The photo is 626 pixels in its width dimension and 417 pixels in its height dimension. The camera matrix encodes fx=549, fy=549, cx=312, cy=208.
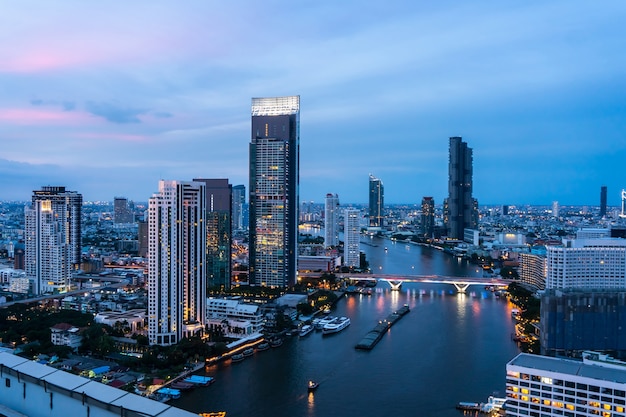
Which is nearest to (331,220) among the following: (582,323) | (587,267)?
(587,267)

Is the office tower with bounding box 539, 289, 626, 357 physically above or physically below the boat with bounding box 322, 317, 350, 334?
above

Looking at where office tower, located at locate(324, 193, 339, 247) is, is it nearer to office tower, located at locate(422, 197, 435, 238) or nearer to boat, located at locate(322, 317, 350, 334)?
office tower, located at locate(422, 197, 435, 238)

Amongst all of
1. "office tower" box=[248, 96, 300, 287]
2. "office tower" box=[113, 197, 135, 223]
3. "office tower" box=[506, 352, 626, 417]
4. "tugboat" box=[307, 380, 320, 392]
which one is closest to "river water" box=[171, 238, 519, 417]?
"tugboat" box=[307, 380, 320, 392]

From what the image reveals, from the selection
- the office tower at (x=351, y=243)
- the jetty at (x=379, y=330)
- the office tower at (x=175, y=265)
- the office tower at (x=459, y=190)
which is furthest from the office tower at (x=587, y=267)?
the office tower at (x=459, y=190)

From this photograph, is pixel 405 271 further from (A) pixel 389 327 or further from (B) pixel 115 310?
(B) pixel 115 310

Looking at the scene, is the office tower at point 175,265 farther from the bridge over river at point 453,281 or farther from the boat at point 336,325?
Answer: the bridge over river at point 453,281

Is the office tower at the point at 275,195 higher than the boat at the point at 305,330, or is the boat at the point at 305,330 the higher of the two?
the office tower at the point at 275,195
